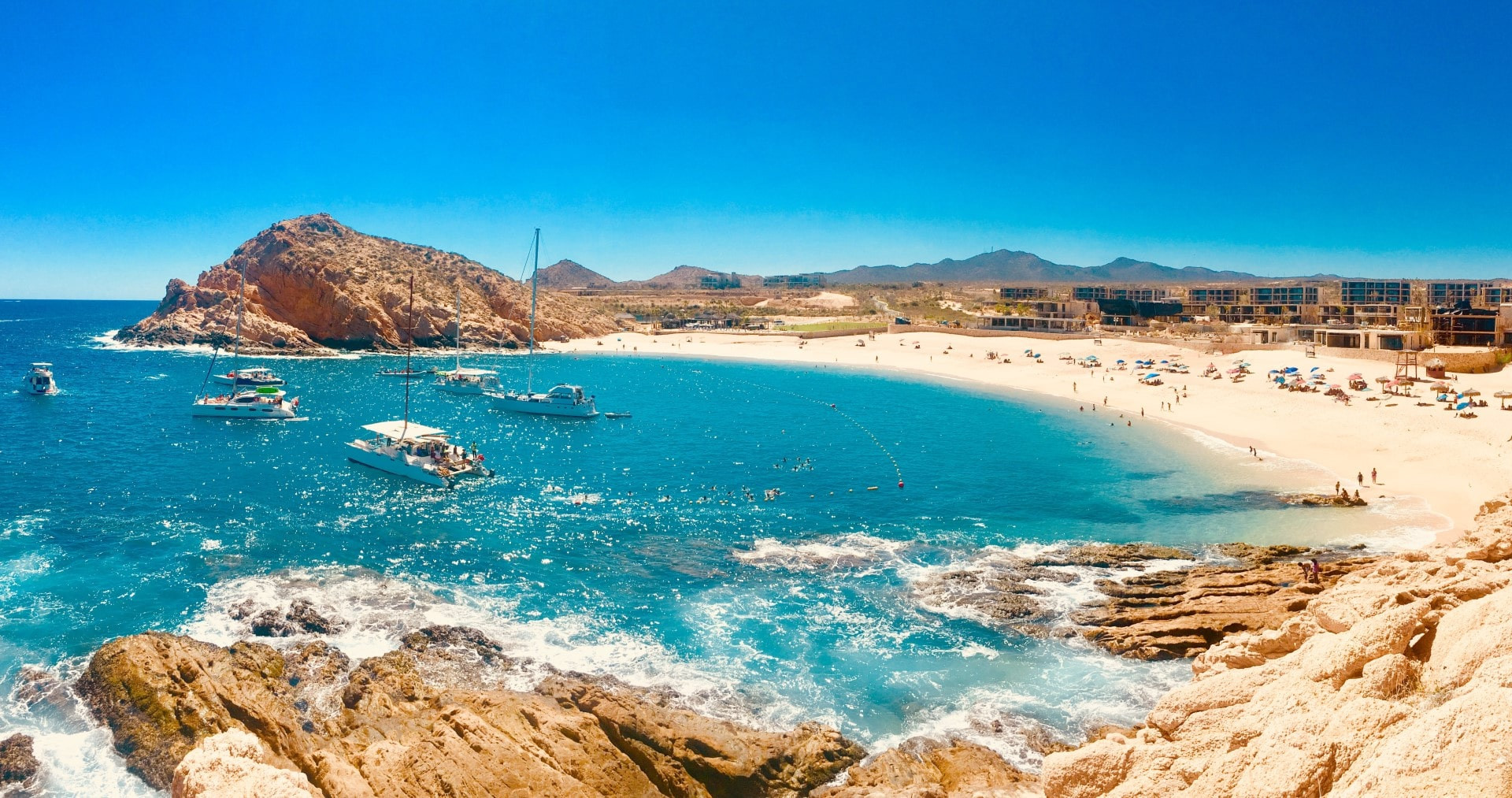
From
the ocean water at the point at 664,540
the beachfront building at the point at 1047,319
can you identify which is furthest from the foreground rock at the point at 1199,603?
the beachfront building at the point at 1047,319

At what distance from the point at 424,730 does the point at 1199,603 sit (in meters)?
21.0

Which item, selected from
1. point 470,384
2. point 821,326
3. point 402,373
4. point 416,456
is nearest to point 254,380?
point 470,384

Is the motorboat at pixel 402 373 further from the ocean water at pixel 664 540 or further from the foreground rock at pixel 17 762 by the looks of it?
the foreground rock at pixel 17 762

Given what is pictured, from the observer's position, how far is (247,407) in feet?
210

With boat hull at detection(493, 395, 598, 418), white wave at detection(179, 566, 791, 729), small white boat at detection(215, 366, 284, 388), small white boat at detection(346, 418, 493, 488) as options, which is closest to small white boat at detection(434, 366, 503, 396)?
boat hull at detection(493, 395, 598, 418)

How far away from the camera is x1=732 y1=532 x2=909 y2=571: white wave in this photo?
31922mm

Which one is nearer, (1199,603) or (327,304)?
(1199,603)

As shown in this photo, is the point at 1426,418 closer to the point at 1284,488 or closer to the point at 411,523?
the point at 1284,488

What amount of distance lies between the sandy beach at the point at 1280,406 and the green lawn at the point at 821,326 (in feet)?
62.2

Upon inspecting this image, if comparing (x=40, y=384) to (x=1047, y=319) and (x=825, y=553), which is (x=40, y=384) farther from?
(x=1047, y=319)

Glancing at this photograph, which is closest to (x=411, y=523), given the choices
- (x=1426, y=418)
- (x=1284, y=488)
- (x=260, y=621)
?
(x=260, y=621)

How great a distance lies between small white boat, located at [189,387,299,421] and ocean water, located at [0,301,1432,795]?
158 centimetres

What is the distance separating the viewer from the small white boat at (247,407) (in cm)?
6384

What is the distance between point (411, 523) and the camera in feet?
123
